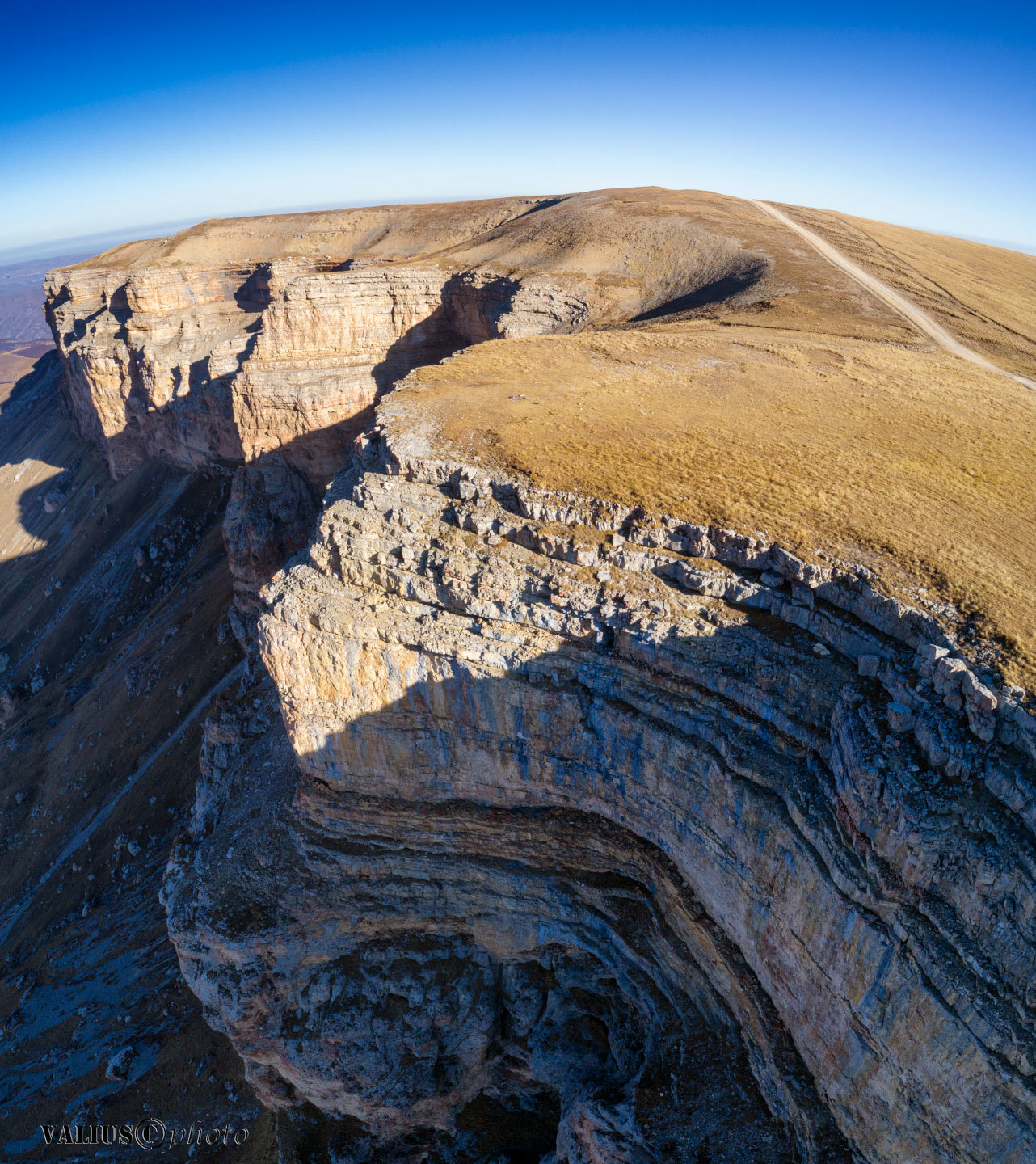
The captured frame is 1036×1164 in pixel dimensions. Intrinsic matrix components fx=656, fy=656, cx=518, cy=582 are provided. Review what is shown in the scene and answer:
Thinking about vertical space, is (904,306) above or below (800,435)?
above

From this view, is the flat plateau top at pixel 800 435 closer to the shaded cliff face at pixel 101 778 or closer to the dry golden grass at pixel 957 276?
the dry golden grass at pixel 957 276

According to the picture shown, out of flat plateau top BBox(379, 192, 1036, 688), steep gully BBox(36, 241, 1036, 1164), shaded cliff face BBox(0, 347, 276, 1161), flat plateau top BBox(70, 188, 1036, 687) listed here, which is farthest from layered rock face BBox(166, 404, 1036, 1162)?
shaded cliff face BBox(0, 347, 276, 1161)

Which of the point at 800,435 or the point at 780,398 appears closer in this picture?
the point at 800,435

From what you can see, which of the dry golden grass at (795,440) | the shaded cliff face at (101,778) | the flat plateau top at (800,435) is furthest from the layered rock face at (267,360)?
the dry golden grass at (795,440)

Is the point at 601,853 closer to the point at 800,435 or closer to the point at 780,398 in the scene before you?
the point at 800,435

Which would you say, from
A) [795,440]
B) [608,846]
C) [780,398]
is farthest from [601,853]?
[780,398]

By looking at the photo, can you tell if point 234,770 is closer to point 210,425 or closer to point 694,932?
point 694,932

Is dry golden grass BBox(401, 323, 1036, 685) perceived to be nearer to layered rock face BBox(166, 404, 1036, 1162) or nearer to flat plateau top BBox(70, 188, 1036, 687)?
flat plateau top BBox(70, 188, 1036, 687)
